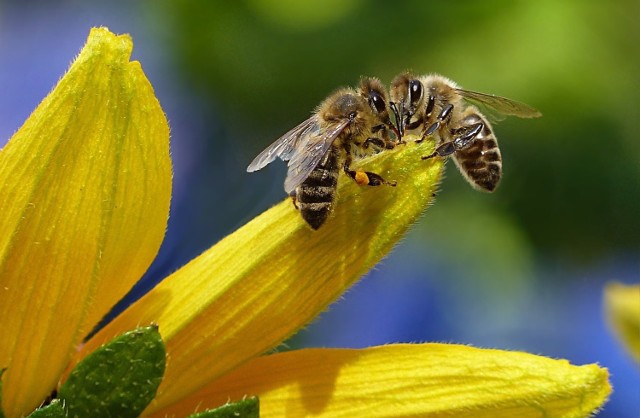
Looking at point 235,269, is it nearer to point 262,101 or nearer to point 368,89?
point 368,89

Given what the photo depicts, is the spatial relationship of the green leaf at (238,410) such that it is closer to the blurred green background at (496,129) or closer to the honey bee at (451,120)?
the honey bee at (451,120)

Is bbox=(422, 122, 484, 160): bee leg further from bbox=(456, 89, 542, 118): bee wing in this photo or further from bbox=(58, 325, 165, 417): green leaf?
bbox=(58, 325, 165, 417): green leaf

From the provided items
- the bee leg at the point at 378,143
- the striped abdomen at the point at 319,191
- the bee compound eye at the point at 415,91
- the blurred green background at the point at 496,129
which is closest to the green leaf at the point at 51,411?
the striped abdomen at the point at 319,191

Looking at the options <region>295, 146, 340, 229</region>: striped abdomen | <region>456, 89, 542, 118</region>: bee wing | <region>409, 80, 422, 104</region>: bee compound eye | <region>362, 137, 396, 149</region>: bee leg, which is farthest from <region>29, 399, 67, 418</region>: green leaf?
<region>456, 89, 542, 118</region>: bee wing

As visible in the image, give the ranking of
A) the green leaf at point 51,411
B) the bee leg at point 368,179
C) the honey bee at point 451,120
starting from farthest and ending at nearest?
the honey bee at point 451,120
the bee leg at point 368,179
the green leaf at point 51,411

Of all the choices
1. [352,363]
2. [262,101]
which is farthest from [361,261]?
[262,101]

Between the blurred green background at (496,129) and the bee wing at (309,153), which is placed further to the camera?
the blurred green background at (496,129)
